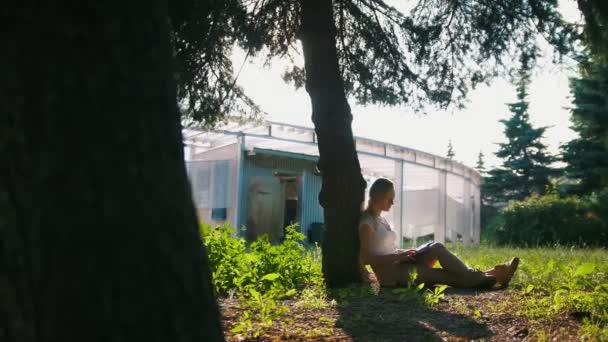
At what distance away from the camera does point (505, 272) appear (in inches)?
205

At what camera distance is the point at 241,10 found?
6945 mm

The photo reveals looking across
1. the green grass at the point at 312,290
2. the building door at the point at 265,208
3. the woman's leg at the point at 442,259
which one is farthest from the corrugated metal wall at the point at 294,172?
the woman's leg at the point at 442,259

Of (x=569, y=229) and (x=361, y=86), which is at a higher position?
(x=361, y=86)

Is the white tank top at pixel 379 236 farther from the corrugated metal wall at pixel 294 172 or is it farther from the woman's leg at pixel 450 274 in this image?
the corrugated metal wall at pixel 294 172

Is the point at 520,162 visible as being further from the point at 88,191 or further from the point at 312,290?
the point at 88,191

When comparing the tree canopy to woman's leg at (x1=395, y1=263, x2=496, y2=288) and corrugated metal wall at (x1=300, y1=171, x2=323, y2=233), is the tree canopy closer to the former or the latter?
woman's leg at (x1=395, y1=263, x2=496, y2=288)

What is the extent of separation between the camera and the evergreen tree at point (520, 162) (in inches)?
1565

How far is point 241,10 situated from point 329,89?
1854 mm

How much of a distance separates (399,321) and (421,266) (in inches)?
61.7

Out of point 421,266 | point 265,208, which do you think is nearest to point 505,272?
point 421,266

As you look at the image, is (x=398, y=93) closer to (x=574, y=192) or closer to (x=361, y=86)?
(x=361, y=86)

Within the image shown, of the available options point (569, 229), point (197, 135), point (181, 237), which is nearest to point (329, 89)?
point (181, 237)

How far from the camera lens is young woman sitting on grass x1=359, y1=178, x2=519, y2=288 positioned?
5.21 metres

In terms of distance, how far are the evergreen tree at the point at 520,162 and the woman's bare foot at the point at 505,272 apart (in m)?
35.8
